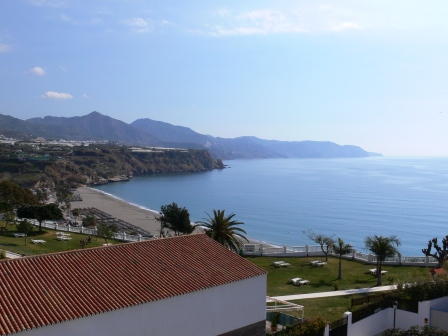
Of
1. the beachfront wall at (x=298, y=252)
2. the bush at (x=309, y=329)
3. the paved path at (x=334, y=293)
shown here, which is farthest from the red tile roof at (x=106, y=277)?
the beachfront wall at (x=298, y=252)

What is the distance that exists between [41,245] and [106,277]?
2498 centimetres

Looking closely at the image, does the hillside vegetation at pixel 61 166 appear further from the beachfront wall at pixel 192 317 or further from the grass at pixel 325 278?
the beachfront wall at pixel 192 317

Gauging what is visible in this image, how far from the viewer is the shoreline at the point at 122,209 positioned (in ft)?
262

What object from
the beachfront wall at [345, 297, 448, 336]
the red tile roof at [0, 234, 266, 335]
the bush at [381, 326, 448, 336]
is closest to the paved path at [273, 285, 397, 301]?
the beachfront wall at [345, 297, 448, 336]

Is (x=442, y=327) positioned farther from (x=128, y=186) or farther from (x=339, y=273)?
(x=128, y=186)

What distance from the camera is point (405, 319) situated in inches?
782

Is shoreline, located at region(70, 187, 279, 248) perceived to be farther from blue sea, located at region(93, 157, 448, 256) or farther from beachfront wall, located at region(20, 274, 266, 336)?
beachfront wall, located at region(20, 274, 266, 336)

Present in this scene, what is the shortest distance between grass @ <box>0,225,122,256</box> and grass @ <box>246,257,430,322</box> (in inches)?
624

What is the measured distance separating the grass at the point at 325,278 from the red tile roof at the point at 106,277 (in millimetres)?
5536

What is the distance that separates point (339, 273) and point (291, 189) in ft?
369

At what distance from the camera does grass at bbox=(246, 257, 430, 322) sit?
23.0 meters

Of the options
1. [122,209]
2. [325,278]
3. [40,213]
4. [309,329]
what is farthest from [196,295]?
[122,209]

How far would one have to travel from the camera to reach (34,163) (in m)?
142

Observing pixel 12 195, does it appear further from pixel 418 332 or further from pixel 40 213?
pixel 418 332
